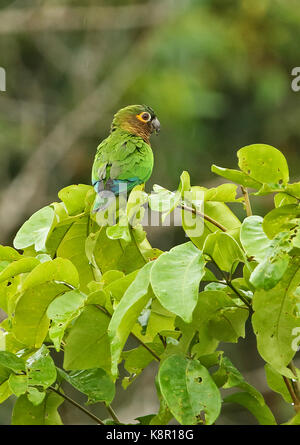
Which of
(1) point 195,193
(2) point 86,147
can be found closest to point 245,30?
(2) point 86,147

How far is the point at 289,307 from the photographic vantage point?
2.34 feet

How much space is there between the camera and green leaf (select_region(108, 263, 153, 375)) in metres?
0.66

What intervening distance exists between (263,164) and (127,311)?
8.7 inches

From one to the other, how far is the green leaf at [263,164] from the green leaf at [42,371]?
291 mm

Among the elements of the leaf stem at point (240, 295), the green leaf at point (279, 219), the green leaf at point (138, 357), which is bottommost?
the green leaf at point (138, 357)

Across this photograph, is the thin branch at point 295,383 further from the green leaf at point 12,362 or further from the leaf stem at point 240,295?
the green leaf at point 12,362

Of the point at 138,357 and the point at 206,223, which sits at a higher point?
the point at 206,223

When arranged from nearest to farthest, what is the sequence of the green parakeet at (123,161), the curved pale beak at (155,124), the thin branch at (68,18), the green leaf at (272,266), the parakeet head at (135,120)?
the green leaf at (272,266) → the green parakeet at (123,161) → the parakeet head at (135,120) → the curved pale beak at (155,124) → the thin branch at (68,18)

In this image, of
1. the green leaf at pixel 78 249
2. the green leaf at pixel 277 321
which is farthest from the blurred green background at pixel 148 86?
the green leaf at pixel 277 321

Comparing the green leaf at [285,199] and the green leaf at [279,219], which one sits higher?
the green leaf at [285,199]

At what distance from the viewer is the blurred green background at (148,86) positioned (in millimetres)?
5344

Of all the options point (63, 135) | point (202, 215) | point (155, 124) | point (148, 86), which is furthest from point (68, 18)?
point (202, 215)

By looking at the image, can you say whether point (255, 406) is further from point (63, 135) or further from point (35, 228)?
point (63, 135)

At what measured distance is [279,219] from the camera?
0.69 meters
